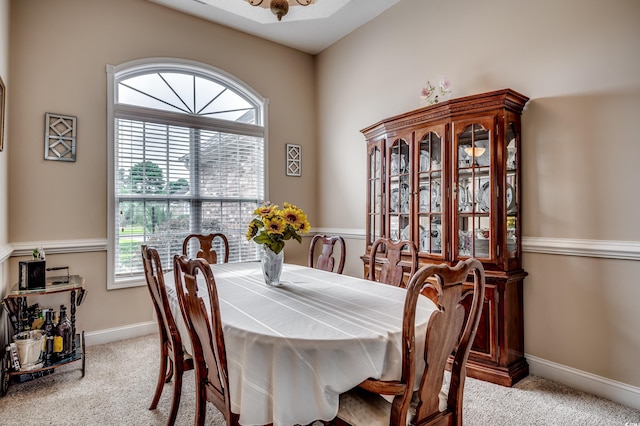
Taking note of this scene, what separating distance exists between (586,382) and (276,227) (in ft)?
7.65

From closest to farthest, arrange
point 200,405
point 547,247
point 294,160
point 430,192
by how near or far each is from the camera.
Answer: point 200,405
point 547,247
point 430,192
point 294,160

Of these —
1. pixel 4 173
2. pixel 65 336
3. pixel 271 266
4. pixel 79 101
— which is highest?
pixel 79 101

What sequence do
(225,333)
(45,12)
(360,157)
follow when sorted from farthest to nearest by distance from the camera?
1. (360,157)
2. (45,12)
3. (225,333)

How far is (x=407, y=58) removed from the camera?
3555 mm

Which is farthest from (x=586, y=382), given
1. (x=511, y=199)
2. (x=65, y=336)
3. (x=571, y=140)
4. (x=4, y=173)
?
(x=4, y=173)

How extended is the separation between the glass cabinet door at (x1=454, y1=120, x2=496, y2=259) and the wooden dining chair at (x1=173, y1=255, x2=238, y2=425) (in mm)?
1959

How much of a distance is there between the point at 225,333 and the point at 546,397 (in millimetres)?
2184

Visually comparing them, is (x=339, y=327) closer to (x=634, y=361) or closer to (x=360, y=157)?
(x=634, y=361)

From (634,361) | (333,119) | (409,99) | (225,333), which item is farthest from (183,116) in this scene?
(634,361)

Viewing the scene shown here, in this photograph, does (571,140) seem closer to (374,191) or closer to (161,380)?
(374,191)

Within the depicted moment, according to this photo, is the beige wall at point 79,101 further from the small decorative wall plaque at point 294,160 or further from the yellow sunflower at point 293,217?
the yellow sunflower at point 293,217

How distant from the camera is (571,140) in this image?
242 centimetres

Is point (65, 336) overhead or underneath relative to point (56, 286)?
underneath

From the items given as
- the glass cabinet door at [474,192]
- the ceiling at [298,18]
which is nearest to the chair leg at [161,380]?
the glass cabinet door at [474,192]
